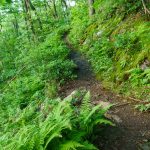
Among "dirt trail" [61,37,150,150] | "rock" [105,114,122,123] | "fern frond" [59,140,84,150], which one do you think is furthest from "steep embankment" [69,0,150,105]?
"fern frond" [59,140,84,150]

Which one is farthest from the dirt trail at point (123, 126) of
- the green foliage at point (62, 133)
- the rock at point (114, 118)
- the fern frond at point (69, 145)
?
the fern frond at point (69, 145)

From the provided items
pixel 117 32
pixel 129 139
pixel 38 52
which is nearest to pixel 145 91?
pixel 129 139

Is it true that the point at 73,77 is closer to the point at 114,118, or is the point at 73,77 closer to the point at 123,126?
the point at 114,118

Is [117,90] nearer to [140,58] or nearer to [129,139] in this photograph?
[140,58]

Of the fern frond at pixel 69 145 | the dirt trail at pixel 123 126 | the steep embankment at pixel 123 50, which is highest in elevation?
the steep embankment at pixel 123 50

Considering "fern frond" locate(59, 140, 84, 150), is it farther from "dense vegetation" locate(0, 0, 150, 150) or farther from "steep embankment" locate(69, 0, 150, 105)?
"steep embankment" locate(69, 0, 150, 105)

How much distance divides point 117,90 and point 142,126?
8.41ft

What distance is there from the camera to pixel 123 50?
1009cm

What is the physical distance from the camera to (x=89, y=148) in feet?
15.4

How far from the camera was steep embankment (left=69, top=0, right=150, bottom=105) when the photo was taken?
27.2ft

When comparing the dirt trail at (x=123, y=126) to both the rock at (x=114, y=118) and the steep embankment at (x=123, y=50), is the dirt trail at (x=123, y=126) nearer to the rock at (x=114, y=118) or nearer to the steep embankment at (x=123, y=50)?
the rock at (x=114, y=118)

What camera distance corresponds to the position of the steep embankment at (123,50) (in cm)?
830

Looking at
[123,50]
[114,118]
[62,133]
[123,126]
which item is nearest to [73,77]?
[123,50]

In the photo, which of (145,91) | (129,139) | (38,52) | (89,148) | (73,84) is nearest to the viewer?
(89,148)
